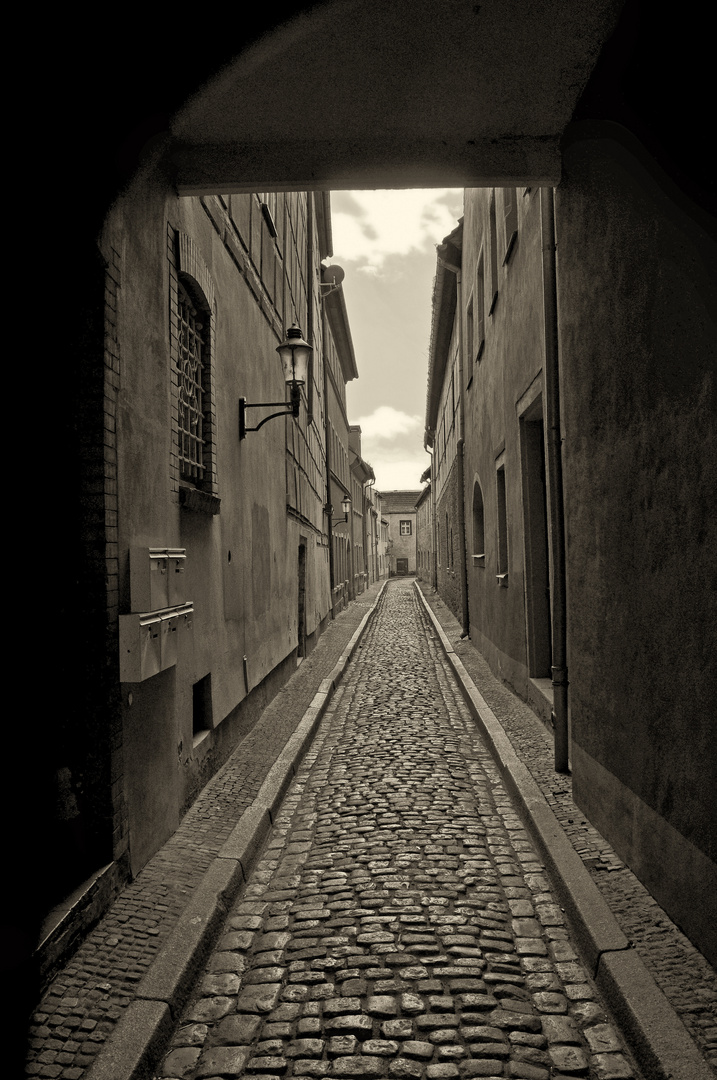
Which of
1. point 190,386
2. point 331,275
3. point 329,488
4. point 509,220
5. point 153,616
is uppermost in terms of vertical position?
point 331,275

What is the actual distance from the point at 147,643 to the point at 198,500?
1738 mm

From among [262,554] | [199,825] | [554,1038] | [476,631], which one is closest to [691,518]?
[554,1038]

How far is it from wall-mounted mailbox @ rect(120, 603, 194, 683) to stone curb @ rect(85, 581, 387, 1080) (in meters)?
1.18

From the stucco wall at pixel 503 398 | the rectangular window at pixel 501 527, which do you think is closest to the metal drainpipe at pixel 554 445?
the stucco wall at pixel 503 398

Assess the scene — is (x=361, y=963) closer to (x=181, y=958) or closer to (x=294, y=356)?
(x=181, y=958)

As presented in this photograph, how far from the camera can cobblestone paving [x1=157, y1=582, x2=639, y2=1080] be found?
285cm

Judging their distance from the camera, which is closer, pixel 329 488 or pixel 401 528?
pixel 329 488

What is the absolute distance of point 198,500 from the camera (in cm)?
554

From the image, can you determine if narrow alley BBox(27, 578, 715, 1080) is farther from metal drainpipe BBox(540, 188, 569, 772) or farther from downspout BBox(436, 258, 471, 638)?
downspout BBox(436, 258, 471, 638)

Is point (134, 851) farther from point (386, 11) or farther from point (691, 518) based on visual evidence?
point (386, 11)

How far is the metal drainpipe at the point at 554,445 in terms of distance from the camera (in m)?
5.93

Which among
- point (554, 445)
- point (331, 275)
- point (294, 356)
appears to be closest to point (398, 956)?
point (554, 445)

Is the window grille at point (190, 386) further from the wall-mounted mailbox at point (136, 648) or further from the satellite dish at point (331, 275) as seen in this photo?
the satellite dish at point (331, 275)

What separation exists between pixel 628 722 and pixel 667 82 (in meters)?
3.08
